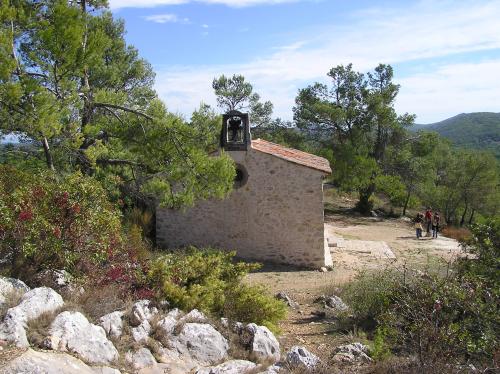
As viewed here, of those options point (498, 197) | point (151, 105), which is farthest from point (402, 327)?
point (498, 197)

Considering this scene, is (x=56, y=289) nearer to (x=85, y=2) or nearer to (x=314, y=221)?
(x=85, y=2)

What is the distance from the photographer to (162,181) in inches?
449

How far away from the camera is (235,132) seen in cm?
1520

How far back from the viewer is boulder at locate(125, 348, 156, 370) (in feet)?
18.5

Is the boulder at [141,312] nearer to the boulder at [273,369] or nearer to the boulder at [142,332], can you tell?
the boulder at [142,332]

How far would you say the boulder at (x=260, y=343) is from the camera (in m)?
6.50

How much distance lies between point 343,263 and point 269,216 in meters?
3.17

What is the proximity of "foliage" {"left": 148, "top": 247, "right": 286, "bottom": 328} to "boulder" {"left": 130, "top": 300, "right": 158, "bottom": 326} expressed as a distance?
41 cm

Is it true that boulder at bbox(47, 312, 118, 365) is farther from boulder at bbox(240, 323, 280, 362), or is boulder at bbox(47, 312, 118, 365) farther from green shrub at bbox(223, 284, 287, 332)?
green shrub at bbox(223, 284, 287, 332)

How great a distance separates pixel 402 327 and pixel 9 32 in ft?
27.0

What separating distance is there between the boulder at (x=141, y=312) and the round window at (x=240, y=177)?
839 centimetres

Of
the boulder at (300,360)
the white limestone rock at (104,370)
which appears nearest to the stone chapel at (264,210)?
the boulder at (300,360)

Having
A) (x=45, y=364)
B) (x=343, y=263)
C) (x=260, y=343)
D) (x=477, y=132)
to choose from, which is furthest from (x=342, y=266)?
(x=477, y=132)

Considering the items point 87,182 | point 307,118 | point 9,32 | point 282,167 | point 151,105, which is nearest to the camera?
point 87,182
